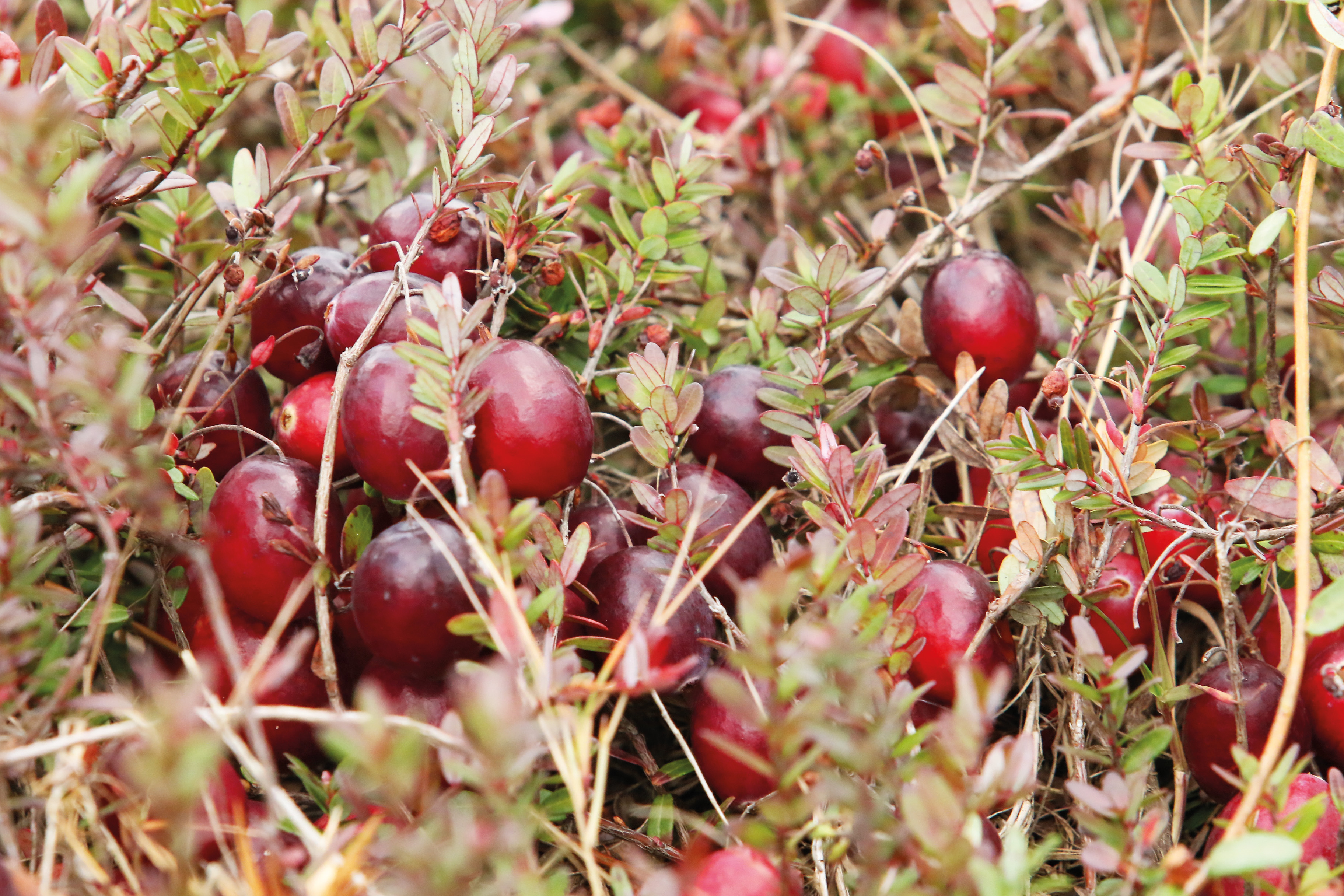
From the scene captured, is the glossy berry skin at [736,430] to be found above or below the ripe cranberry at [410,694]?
above

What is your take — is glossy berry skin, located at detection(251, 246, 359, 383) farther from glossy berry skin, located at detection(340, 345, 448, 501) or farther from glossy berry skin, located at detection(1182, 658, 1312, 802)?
glossy berry skin, located at detection(1182, 658, 1312, 802)

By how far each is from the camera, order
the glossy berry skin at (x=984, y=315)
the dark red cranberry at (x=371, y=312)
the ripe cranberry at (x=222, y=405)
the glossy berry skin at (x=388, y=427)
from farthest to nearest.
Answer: the glossy berry skin at (x=984, y=315) → the ripe cranberry at (x=222, y=405) → the dark red cranberry at (x=371, y=312) → the glossy berry skin at (x=388, y=427)

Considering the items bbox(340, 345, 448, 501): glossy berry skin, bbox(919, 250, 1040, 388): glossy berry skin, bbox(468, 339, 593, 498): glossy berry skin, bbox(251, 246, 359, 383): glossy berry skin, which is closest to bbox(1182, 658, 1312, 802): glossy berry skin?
bbox(919, 250, 1040, 388): glossy berry skin

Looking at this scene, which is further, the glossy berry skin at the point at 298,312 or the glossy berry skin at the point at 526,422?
the glossy berry skin at the point at 298,312

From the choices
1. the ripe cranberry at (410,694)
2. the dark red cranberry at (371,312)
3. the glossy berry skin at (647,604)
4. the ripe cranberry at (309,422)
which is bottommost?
the ripe cranberry at (410,694)

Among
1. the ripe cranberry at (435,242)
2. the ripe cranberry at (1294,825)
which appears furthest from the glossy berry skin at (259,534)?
the ripe cranberry at (1294,825)

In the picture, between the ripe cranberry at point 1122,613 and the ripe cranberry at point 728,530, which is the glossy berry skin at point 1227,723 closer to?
the ripe cranberry at point 1122,613

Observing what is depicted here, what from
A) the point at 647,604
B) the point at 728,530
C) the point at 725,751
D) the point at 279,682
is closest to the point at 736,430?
the point at 728,530
